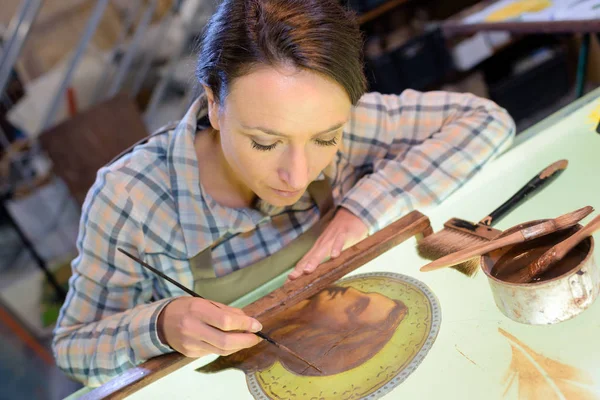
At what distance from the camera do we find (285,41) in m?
1.09

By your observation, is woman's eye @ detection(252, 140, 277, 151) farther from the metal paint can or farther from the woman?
the metal paint can

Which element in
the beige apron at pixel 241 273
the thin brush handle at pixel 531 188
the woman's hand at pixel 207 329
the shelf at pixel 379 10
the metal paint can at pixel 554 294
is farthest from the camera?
the shelf at pixel 379 10

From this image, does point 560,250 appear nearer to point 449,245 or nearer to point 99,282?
point 449,245

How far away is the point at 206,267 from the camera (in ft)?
4.68

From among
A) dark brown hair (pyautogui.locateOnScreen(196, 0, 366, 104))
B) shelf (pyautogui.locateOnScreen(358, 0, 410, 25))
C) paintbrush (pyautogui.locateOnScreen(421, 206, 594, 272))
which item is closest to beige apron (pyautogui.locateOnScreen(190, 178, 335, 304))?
dark brown hair (pyautogui.locateOnScreen(196, 0, 366, 104))

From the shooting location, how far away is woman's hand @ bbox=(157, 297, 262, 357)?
3.47ft

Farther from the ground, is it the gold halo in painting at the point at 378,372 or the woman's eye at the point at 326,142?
the woman's eye at the point at 326,142

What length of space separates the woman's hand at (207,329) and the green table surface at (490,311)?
5cm

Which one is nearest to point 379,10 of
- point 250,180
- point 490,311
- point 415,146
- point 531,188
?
point 415,146

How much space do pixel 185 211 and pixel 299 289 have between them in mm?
370

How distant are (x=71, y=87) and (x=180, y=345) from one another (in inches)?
126

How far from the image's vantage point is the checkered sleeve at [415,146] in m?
1.44

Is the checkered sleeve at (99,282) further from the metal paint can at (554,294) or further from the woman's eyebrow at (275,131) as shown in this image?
the metal paint can at (554,294)

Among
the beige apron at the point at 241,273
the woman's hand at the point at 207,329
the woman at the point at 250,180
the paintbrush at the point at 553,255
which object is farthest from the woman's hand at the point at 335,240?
the paintbrush at the point at 553,255
